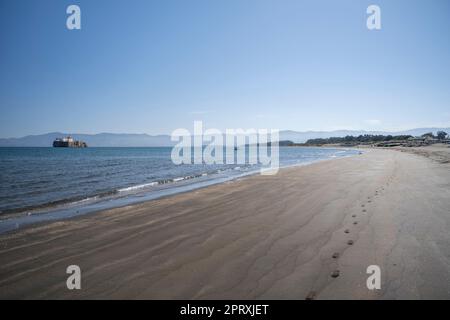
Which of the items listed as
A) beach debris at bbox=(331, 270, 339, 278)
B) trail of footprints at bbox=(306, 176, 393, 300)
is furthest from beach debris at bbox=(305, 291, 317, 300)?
beach debris at bbox=(331, 270, 339, 278)

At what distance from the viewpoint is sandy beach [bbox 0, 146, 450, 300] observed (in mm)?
3885

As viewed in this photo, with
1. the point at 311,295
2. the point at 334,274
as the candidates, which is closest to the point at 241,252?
the point at 334,274

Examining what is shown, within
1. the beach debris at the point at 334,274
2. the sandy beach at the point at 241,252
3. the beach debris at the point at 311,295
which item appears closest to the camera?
the beach debris at the point at 311,295

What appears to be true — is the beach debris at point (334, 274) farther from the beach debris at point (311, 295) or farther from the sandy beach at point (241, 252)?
the beach debris at point (311, 295)

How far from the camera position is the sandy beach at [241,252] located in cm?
388

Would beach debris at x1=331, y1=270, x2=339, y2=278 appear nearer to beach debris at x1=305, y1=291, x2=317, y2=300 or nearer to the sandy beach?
Answer: the sandy beach

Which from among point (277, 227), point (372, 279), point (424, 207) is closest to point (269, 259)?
point (372, 279)

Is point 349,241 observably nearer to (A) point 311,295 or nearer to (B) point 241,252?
(B) point 241,252

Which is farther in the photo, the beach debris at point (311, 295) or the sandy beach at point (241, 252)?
the sandy beach at point (241, 252)

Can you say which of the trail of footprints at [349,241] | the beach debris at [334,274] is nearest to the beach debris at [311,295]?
the trail of footprints at [349,241]

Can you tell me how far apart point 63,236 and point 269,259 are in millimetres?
4704

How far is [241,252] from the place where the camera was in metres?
5.25

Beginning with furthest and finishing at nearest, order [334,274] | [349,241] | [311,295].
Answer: [349,241] < [334,274] < [311,295]
